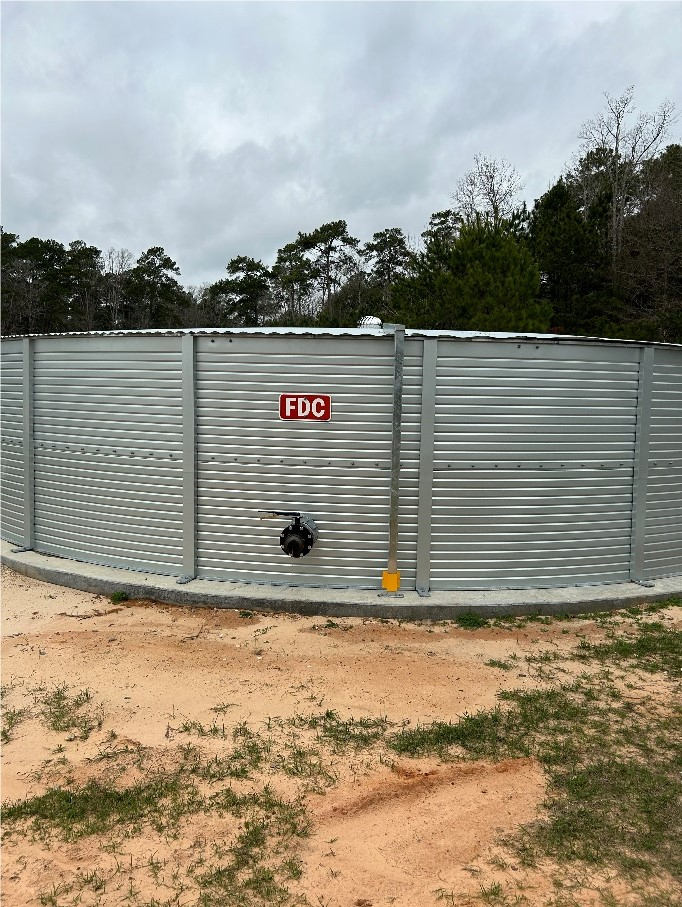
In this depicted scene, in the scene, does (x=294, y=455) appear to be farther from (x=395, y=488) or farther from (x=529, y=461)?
(x=529, y=461)

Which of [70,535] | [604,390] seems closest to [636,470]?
[604,390]

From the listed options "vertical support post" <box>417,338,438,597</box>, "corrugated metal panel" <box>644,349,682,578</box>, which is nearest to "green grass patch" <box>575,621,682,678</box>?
"corrugated metal panel" <box>644,349,682,578</box>

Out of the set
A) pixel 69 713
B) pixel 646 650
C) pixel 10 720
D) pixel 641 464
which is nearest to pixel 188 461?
pixel 69 713

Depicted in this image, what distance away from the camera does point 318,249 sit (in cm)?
4556

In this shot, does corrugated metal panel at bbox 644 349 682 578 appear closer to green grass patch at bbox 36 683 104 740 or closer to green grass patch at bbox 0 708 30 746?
green grass patch at bbox 36 683 104 740

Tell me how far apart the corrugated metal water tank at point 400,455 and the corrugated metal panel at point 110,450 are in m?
0.03

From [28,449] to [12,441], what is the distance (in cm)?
59

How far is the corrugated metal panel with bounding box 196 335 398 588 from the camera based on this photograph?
687cm

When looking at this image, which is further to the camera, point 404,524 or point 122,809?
point 404,524

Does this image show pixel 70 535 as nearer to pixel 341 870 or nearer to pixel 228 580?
pixel 228 580

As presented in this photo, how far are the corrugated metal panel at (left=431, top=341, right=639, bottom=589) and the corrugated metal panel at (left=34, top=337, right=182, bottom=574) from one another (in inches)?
132

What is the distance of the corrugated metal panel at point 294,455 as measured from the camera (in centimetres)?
687

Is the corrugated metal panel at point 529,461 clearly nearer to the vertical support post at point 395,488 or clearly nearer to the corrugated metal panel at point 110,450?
the vertical support post at point 395,488

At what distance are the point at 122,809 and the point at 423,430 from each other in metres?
4.65
